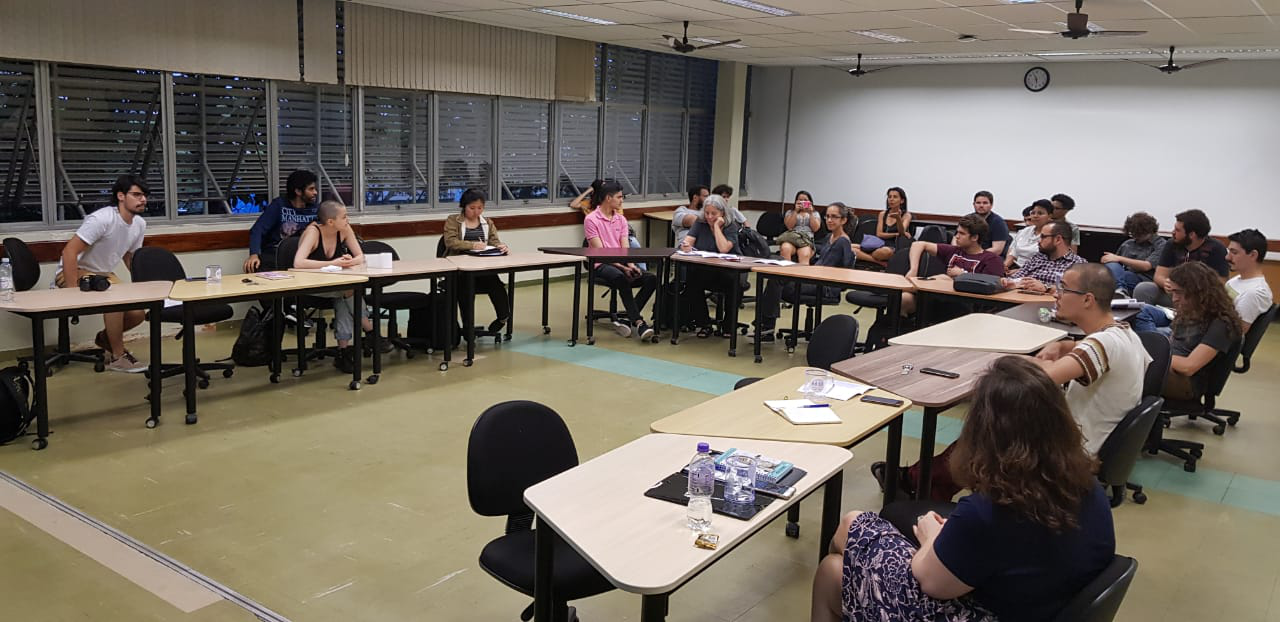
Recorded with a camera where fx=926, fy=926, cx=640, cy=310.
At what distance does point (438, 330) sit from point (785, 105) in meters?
7.91

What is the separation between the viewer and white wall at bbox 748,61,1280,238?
10.1 metres

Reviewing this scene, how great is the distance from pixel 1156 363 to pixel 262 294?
471 cm

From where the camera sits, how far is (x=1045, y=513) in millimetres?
2033

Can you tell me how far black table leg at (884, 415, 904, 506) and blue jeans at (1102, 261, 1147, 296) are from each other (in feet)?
14.8

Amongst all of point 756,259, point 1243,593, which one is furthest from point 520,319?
point 1243,593

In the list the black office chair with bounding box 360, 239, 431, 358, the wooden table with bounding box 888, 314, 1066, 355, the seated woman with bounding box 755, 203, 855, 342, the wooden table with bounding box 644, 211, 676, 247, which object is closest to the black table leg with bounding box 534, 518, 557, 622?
the wooden table with bounding box 888, 314, 1066, 355

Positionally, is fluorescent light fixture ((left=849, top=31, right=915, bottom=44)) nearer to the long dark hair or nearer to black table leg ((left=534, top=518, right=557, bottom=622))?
the long dark hair

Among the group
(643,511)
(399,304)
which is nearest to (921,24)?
(399,304)

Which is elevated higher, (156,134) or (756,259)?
(156,134)

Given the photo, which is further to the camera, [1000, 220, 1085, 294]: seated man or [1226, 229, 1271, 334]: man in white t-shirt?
[1000, 220, 1085, 294]: seated man

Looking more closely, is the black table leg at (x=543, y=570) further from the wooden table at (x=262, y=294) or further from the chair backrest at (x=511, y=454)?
the wooden table at (x=262, y=294)

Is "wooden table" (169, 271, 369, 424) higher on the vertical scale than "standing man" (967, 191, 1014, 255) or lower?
lower

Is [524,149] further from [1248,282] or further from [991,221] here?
[1248,282]

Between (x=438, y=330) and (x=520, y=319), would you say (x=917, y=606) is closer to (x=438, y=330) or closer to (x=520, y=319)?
(x=438, y=330)
